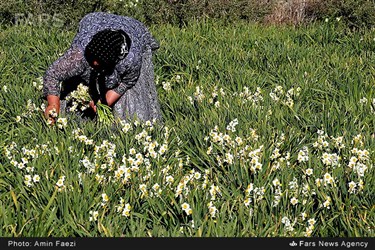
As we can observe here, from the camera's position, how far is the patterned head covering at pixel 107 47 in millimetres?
4355

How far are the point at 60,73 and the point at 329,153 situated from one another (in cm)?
185

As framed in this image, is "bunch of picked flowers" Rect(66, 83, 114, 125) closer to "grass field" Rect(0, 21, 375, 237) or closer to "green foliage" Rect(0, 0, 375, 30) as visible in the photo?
"grass field" Rect(0, 21, 375, 237)

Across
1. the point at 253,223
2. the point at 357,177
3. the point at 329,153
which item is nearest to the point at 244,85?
the point at 329,153

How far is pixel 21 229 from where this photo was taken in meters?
3.06

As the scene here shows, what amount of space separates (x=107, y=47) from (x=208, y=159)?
1015 mm

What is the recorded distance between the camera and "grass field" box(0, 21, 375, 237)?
3290 millimetres

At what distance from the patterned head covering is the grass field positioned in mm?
442

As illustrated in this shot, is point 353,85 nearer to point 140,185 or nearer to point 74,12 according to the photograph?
point 140,185

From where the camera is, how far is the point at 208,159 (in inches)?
159
